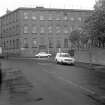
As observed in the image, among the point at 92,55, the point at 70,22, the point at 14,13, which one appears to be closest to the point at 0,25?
the point at 14,13

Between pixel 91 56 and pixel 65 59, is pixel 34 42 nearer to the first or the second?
pixel 91 56

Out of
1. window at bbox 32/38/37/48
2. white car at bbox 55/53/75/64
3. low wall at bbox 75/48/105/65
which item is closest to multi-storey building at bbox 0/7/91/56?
window at bbox 32/38/37/48

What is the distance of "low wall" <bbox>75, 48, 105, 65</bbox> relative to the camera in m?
29.8

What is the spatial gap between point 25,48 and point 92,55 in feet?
114

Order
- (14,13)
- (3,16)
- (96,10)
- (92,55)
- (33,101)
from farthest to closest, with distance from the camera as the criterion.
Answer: (3,16)
(14,13)
(92,55)
(96,10)
(33,101)

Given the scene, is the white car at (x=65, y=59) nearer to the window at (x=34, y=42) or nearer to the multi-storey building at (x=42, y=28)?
the multi-storey building at (x=42, y=28)

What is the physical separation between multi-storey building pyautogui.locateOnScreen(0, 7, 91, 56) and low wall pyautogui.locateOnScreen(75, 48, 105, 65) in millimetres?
28505

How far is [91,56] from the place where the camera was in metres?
32.4

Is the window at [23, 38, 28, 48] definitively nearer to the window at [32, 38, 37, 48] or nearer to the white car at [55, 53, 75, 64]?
the window at [32, 38, 37, 48]

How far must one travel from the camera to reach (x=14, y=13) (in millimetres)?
69125

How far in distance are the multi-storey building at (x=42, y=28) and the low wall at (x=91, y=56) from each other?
28.5 m

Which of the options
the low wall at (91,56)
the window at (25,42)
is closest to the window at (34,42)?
the window at (25,42)

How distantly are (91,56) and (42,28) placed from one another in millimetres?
34969

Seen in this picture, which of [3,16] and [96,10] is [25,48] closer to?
[3,16]
